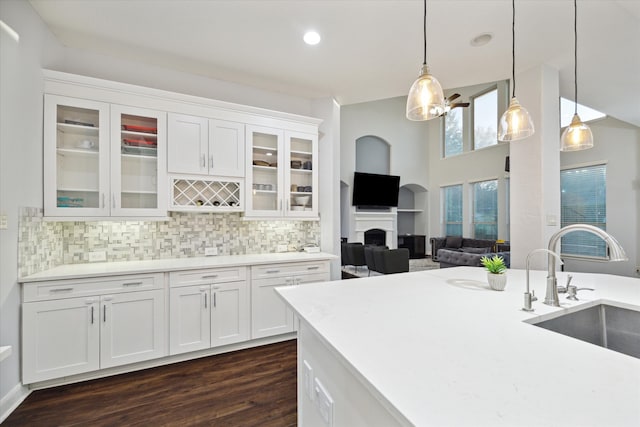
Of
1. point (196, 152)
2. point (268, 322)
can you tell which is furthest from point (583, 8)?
point (268, 322)

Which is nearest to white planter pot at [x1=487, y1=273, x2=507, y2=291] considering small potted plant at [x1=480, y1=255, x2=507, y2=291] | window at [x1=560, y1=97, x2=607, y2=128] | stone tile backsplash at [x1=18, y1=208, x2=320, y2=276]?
small potted plant at [x1=480, y1=255, x2=507, y2=291]

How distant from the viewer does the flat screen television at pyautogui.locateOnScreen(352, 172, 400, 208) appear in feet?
28.5

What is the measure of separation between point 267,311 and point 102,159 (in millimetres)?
2035

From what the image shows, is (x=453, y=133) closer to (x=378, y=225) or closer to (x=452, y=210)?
(x=452, y=210)

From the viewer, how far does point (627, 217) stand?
5.11 metres

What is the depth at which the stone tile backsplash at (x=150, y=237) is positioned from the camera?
223 centimetres

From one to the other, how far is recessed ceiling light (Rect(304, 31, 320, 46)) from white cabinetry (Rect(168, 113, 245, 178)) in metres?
1.08

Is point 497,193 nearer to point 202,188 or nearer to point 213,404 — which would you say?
point 202,188

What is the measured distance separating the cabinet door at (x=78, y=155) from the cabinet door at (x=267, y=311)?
1.53 m

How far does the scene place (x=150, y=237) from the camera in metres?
2.89

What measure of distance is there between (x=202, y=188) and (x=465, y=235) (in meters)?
8.33

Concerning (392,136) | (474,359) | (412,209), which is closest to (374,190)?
(392,136)

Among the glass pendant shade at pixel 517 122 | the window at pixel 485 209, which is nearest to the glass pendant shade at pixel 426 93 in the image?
the glass pendant shade at pixel 517 122

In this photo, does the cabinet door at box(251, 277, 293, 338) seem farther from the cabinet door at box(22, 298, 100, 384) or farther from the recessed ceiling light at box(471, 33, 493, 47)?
the recessed ceiling light at box(471, 33, 493, 47)
